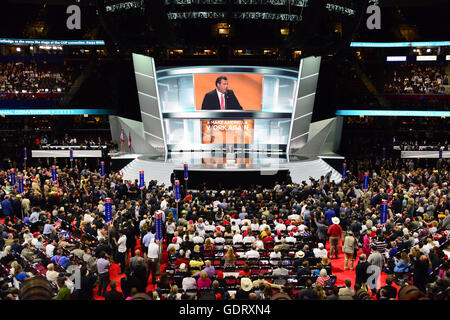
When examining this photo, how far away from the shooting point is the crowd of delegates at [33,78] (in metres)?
40.8

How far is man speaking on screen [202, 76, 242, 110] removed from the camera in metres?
33.8

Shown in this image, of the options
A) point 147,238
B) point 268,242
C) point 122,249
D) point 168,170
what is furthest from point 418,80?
point 122,249

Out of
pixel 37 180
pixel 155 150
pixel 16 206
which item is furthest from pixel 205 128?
pixel 16 206

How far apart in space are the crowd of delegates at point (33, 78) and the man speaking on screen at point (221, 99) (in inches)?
631

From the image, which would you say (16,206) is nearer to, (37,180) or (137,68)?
(37,180)

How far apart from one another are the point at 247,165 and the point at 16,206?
13.5 meters

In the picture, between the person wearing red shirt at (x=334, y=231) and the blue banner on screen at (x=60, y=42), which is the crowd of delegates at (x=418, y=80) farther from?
the person wearing red shirt at (x=334, y=231)

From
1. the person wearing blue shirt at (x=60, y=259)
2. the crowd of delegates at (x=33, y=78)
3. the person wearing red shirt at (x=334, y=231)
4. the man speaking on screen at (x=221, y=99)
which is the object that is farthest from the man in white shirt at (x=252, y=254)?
the crowd of delegates at (x=33, y=78)

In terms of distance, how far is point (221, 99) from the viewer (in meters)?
34.0

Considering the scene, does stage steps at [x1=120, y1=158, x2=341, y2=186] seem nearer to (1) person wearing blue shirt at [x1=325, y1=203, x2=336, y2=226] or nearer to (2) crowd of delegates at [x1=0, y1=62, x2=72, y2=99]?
(1) person wearing blue shirt at [x1=325, y1=203, x2=336, y2=226]

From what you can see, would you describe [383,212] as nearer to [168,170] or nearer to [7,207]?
[7,207]

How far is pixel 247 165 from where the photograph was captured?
26.1m

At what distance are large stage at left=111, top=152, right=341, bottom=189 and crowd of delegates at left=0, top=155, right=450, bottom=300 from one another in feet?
11.7

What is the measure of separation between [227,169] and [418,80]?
29.2 m
